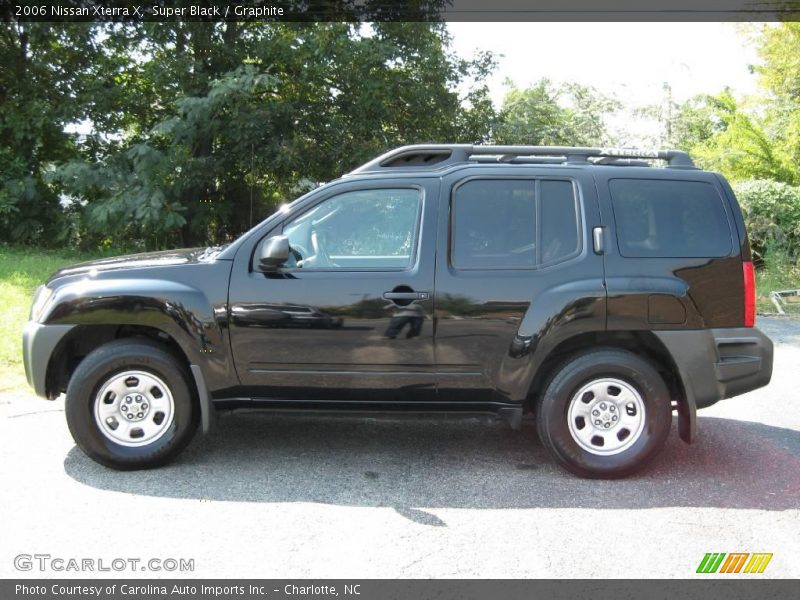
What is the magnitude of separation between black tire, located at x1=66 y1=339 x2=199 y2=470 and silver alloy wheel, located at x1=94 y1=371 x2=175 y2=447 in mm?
22

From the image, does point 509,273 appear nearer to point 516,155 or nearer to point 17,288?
point 516,155

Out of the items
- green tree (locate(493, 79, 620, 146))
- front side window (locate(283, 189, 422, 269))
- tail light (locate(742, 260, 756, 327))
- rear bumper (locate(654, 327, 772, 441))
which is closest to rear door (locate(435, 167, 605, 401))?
front side window (locate(283, 189, 422, 269))

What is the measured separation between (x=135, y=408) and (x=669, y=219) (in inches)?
138

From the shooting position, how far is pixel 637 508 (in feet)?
13.5

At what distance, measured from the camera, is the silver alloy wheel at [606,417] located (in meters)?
4.51

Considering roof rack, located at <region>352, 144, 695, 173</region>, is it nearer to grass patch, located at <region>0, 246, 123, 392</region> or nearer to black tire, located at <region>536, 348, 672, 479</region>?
black tire, located at <region>536, 348, 672, 479</region>

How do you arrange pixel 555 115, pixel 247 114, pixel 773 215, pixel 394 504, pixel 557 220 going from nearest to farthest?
pixel 394 504 → pixel 557 220 → pixel 773 215 → pixel 247 114 → pixel 555 115

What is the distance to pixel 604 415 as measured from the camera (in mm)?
4543

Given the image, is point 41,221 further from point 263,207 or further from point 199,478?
point 199,478

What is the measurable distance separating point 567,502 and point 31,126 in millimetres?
17437

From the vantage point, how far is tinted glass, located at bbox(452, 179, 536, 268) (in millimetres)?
4590

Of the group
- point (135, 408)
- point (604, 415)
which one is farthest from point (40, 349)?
point (604, 415)

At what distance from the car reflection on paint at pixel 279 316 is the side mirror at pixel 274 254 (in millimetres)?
241
